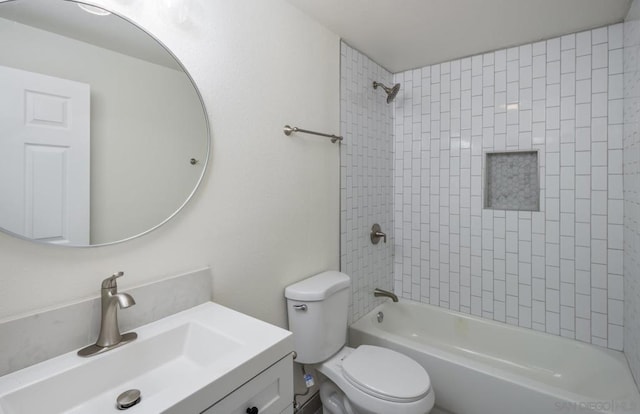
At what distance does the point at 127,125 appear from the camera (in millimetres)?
1072

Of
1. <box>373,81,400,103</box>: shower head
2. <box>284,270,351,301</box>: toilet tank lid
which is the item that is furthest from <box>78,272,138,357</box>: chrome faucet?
<box>373,81,400,103</box>: shower head

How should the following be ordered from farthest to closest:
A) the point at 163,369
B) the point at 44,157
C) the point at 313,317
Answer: the point at 313,317 < the point at 163,369 < the point at 44,157

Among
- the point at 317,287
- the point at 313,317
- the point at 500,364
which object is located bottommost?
the point at 500,364

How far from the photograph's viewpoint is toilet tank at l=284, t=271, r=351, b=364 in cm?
163

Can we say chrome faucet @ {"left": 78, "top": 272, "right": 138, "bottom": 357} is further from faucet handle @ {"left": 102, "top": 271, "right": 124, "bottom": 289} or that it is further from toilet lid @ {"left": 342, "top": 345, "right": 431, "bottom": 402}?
toilet lid @ {"left": 342, "top": 345, "right": 431, "bottom": 402}

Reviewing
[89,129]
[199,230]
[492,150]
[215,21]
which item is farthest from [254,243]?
[492,150]

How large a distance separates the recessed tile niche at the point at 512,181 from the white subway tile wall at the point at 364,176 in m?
0.75

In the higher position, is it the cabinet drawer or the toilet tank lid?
the toilet tank lid

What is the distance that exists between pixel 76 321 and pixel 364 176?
1.83 meters

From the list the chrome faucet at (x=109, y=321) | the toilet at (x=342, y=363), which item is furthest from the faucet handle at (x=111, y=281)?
the toilet at (x=342, y=363)

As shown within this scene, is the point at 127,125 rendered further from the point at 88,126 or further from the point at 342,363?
the point at 342,363

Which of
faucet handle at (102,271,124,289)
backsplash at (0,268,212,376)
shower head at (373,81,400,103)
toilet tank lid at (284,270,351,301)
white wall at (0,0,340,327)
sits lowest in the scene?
toilet tank lid at (284,270,351,301)

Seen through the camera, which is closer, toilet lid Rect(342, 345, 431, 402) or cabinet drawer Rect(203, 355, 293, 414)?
cabinet drawer Rect(203, 355, 293, 414)

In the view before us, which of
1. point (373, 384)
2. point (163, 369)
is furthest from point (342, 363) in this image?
point (163, 369)
